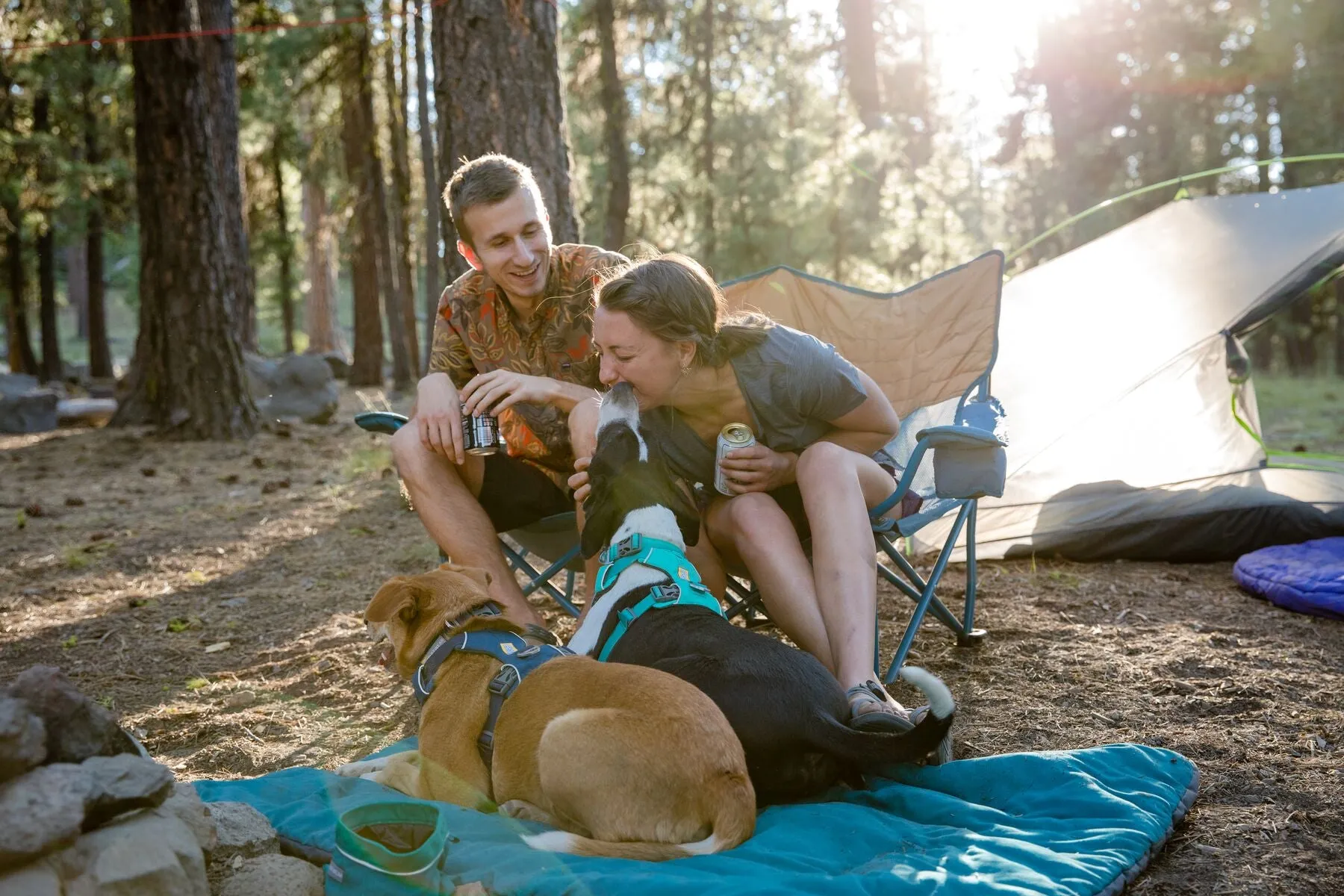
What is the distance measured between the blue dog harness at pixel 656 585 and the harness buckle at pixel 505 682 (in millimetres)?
266

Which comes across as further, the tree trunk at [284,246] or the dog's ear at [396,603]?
the tree trunk at [284,246]

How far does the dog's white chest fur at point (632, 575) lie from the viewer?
251 cm

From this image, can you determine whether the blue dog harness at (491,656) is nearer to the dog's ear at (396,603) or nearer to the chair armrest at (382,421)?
the dog's ear at (396,603)

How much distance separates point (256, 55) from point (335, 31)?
2.33m

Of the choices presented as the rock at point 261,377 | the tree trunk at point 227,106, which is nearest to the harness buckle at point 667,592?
the tree trunk at point 227,106

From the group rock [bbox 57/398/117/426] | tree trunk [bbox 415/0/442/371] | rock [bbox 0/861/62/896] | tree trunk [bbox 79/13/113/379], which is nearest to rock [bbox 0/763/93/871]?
rock [bbox 0/861/62/896]

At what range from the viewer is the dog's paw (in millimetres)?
2479

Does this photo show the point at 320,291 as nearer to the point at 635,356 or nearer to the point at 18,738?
the point at 635,356

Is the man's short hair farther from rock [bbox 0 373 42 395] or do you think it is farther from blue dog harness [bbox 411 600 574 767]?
rock [bbox 0 373 42 395]

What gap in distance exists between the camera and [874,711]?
235cm

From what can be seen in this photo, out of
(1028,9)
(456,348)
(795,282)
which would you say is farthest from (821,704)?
(1028,9)

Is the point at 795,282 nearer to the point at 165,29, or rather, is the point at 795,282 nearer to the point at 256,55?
the point at 165,29

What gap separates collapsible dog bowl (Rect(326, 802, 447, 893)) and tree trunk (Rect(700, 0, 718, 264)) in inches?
448

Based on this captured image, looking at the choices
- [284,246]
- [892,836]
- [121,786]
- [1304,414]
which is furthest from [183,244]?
[284,246]
